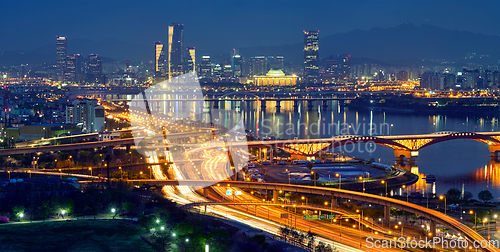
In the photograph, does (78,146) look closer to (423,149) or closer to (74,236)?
(74,236)

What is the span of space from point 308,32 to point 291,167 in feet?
159

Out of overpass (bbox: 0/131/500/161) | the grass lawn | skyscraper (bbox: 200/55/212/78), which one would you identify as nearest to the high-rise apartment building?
overpass (bbox: 0/131/500/161)

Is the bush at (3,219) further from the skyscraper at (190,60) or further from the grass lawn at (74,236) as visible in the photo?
the skyscraper at (190,60)

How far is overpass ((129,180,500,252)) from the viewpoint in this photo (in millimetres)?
Result: 5589

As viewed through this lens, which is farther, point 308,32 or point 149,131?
point 308,32

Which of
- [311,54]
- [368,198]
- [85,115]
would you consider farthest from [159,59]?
[368,198]

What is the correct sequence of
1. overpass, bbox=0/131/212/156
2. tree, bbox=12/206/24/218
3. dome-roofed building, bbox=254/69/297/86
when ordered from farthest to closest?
1. dome-roofed building, bbox=254/69/297/86
2. overpass, bbox=0/131/212/156
3. tree, bbox=12/206/24/218

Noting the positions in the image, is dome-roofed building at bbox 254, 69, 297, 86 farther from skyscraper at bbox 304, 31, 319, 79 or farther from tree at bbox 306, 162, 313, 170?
tree at bbox 306, 162, 313, 170

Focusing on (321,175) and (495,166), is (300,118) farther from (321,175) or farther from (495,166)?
(321,175)

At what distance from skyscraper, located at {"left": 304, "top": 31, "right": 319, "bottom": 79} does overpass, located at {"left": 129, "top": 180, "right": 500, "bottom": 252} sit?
4927cm

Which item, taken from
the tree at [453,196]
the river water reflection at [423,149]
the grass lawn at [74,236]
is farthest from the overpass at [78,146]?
the tree at [453,196]

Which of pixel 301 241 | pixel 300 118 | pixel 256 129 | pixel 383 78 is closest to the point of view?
pixel 301 241

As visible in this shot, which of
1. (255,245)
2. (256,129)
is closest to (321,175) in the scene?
(255,245)

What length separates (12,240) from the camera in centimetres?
507
